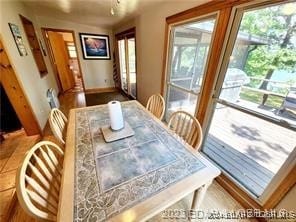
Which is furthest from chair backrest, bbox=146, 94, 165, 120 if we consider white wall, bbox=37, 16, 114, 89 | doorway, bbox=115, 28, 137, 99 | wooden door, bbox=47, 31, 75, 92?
wooden door, bbox=47, 31, 75, 92

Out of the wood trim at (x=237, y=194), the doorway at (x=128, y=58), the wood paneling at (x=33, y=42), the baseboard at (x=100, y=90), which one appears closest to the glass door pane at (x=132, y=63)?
the doorway at (x=128, y=58)

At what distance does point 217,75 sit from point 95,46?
4.37m

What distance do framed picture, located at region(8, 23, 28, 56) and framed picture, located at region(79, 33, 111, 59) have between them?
7.82ft

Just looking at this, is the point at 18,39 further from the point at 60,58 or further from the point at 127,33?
the point at 60,58

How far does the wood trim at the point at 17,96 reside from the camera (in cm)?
179

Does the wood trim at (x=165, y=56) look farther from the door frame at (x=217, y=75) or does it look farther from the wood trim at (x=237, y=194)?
the wood trim at (x=237, y=194)

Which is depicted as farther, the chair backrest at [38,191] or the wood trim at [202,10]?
the wood trim at [202,10]

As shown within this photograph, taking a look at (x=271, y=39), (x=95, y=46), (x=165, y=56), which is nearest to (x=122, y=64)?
(x=95, y=46)

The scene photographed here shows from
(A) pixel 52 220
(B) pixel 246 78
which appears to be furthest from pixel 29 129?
(B) pixel 246 78

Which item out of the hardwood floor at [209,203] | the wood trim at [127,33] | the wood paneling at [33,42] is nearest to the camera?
the hardwood floor at [209,203]

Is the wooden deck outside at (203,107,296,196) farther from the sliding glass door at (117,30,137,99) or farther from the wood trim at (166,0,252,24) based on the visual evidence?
the sliding glass door at (117,30,137,99)

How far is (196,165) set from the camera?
2.98 feet

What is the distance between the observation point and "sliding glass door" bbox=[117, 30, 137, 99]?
3732mm

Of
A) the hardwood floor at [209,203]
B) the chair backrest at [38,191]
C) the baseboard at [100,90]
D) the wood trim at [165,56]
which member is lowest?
the hardwood floor at [209,203]
